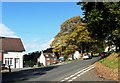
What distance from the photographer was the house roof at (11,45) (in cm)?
7324

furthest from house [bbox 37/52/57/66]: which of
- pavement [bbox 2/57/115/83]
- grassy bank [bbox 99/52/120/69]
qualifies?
grassy bank [bbox 99/52/120/69]

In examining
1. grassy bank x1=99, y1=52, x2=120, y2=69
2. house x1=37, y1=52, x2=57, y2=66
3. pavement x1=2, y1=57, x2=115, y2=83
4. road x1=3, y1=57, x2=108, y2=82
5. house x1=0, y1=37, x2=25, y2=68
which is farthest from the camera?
house x1=37, y1=52, x2=57, y2=66

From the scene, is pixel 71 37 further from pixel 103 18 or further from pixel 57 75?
pixel 57 75

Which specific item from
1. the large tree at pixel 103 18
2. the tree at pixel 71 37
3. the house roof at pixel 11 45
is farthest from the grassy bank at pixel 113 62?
the tree at pixel 71 37

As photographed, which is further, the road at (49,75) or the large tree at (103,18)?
the large tree at (103,18)

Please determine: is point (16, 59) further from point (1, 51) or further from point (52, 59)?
point (52, 59)

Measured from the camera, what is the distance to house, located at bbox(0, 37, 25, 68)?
237 feet

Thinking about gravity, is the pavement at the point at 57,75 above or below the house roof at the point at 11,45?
below

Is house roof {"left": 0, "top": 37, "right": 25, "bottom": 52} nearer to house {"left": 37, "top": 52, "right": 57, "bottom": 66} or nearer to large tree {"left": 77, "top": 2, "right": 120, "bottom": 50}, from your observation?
large tree {"left": 77, "top": 2, "right": 120, "bottom": 50}

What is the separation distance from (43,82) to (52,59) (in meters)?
101

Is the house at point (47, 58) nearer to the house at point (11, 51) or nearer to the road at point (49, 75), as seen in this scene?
the house at point (11, 51)

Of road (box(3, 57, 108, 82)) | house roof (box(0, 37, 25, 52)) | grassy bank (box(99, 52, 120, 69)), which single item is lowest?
road (box(3, 57, 108, 82))

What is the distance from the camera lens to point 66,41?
278ft

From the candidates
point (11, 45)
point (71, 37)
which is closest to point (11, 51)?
point (11, 45)
